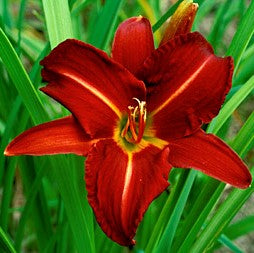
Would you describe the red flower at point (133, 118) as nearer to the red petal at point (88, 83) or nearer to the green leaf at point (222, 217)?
the red petal at point (88, 83)

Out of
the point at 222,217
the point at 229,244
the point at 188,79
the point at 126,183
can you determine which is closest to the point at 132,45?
→ the point at 188,79

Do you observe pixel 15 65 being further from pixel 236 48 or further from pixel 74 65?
pixel 236 48

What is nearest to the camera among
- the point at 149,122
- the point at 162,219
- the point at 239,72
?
the point at 149,122

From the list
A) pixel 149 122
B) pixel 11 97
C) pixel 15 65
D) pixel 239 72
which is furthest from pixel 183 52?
Answer: pixel 11 97

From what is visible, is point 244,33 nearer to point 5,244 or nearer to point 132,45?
point 132,45

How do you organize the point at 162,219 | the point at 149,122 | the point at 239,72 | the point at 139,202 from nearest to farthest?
the point at 139,202
the point at 149,122
the point at 162,219
the point at 239,72

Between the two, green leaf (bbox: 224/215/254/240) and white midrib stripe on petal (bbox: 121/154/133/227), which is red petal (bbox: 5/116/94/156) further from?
green leaf (bbox: 224/215/254/240)

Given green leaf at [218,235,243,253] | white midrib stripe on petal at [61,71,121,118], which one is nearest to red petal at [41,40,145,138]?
white midrib stripe on petal at [61,71,121,118]

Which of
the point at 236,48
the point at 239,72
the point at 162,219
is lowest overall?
the point at 162,219
